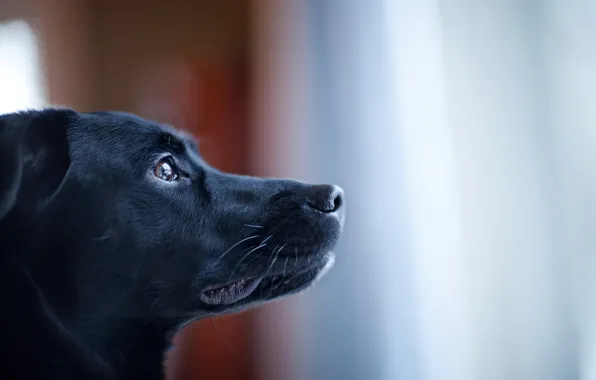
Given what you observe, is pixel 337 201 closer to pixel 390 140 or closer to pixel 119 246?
pixel 390 140

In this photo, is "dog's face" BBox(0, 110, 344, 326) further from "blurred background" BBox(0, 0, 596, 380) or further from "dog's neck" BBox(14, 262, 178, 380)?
"blurred background" BBox(0, 0, 596, 380)

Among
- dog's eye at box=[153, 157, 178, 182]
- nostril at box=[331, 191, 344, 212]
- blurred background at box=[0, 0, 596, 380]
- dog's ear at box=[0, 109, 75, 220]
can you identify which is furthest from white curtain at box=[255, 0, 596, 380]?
dog's ear at box=[0, 109, 75, 220]

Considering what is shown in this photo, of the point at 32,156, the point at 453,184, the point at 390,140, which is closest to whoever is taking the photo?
the point at 32,156

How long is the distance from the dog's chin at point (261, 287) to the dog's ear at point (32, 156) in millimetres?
303

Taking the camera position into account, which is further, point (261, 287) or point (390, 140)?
point (390, 140)

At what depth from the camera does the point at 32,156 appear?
2.87 ft

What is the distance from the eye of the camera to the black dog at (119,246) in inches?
34.4

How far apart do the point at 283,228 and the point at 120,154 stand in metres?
0.30

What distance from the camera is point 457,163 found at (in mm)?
989

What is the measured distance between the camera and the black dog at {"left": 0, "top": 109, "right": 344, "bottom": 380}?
2.87 ft

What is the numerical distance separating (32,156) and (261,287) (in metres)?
0.42

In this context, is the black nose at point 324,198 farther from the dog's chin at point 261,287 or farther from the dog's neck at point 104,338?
the dog's neck at point 104,338

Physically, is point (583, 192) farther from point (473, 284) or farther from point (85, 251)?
point (85, 251)

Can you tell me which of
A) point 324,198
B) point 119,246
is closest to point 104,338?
point 119,246
